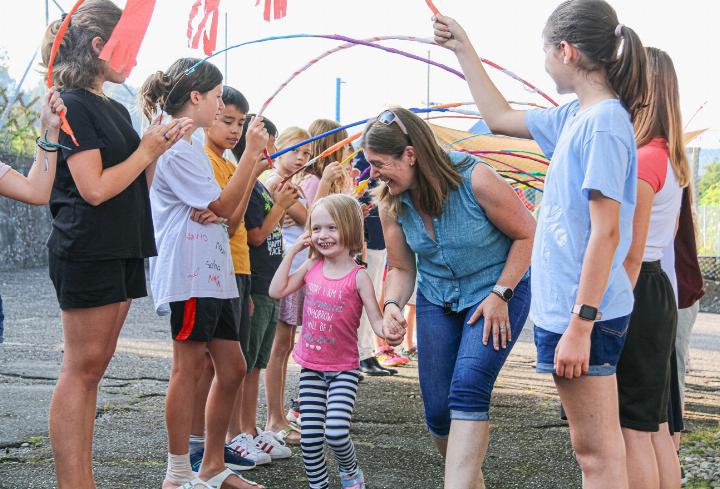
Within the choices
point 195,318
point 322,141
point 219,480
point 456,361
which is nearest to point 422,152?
point 456,361

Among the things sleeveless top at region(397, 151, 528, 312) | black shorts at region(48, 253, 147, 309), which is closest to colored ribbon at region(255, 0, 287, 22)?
sleeveless top at region(397, 151, 528, 312)

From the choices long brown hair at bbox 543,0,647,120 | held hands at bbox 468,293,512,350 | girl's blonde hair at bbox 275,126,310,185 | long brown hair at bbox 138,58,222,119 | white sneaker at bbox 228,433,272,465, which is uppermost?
long brown hair at bbox 543,0,647,120

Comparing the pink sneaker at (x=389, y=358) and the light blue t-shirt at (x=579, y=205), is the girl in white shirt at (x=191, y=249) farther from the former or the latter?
the pink sneaker at (x=389, y=358)

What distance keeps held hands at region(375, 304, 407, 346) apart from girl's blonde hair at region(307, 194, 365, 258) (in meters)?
0.67

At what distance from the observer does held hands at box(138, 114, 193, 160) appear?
3.33 metres

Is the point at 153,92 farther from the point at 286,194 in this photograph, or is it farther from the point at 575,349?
the point at 575,349

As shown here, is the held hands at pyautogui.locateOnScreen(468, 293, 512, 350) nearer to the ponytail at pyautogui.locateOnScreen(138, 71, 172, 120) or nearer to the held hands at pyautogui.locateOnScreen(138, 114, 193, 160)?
the held hands at pyautogui.locateOnScreen(138, 114, 193, 160)

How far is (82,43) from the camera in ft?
10.8

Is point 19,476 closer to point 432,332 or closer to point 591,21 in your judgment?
point 432,332

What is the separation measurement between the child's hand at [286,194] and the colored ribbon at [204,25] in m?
1.40

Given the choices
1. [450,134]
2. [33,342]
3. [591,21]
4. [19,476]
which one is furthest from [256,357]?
[450,134]

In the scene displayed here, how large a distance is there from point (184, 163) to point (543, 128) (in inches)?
62.4

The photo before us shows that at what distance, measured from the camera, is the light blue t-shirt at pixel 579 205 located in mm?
2547

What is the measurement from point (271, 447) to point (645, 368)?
7.46ft
